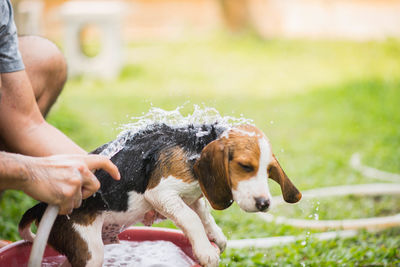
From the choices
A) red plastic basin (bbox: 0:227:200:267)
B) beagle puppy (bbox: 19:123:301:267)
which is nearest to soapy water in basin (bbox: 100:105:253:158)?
beagle puppy (bbox: 19:123:301:267)

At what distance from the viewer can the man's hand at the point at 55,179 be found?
1.52 m

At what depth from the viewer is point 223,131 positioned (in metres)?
1.70

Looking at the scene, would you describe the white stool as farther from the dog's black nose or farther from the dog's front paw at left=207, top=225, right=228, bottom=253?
the dog's black nose

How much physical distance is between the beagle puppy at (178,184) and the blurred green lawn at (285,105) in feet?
1.23

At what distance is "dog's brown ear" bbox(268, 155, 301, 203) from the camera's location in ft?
5.31

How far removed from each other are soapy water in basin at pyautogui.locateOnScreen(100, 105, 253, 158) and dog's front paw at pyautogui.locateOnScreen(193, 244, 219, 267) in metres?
0.39

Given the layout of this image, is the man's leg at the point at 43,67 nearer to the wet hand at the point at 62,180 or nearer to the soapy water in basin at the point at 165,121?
the soapy water in basin at the point at 165,121

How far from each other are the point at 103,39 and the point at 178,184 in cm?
705

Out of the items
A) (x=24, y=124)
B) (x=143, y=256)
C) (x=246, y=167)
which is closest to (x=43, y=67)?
(x=24, y=124)

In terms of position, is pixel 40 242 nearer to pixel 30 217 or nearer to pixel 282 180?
pixel 30 217

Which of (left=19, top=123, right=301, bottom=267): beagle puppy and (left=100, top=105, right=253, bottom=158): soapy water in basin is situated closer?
(left=19, top=123, right=301, bottom=267): beagle puppy

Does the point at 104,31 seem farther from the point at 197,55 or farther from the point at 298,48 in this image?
the point at 298,48

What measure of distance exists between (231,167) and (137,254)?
0.66 m

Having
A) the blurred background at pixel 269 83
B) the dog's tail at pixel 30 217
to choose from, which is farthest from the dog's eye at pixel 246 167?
the dog's tail at pixel 30 217
